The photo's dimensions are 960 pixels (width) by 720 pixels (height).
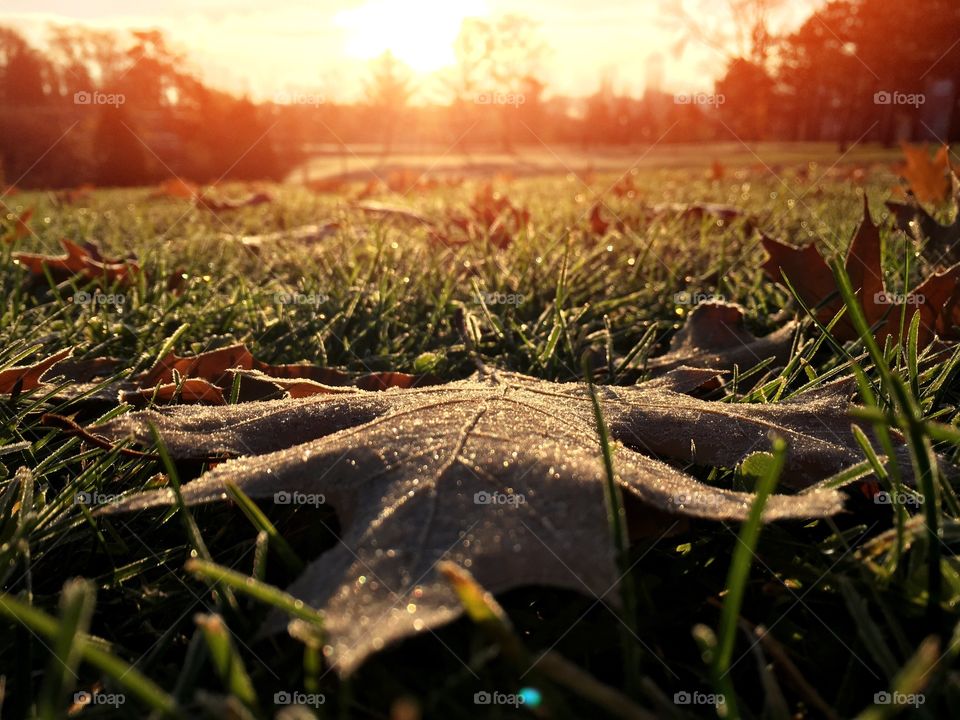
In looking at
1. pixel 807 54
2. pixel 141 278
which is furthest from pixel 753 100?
pixel 141 278

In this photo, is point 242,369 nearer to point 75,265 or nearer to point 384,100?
point 75,265

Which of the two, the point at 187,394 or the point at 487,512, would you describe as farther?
the point at 187,394

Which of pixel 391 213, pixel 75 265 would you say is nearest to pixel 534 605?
pixel 75 265

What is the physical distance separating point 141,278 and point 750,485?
199cm

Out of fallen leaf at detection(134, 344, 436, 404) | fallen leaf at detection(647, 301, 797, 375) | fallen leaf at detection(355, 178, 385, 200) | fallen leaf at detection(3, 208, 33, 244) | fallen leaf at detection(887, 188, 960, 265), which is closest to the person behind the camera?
fallen leaf at detection(134, 344, 436, 404)

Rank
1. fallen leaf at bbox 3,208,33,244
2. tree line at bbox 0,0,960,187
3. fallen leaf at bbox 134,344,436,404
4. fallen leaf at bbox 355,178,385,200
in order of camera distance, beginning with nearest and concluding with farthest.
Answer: fallen leaf at bbox 134,344,436,404, fallen leaf at bbox 3,208,33,244, fallen leaf at bbox 355,178,385,200, tree line at bbox 0,0,960,187

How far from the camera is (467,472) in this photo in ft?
2.69

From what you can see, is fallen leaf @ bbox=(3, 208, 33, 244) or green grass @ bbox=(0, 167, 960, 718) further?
fallen leaf @ bbox=(3, 208, 33, 244)

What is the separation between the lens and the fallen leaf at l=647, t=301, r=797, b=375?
1611 millimetres

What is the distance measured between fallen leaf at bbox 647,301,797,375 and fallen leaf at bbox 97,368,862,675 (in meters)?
0.38

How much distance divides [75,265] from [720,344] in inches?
88.4

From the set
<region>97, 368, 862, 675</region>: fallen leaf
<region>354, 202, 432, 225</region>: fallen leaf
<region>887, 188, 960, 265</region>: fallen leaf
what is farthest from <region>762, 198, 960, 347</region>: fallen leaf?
<region>354, 202, 432, 225</region>: fallen leaf

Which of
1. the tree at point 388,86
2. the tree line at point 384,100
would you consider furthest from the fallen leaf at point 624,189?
the tree at point 388,86

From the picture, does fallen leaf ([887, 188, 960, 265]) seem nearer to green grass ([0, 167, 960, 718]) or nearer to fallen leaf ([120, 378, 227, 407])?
green grass ([0, 167, 960, 718])
